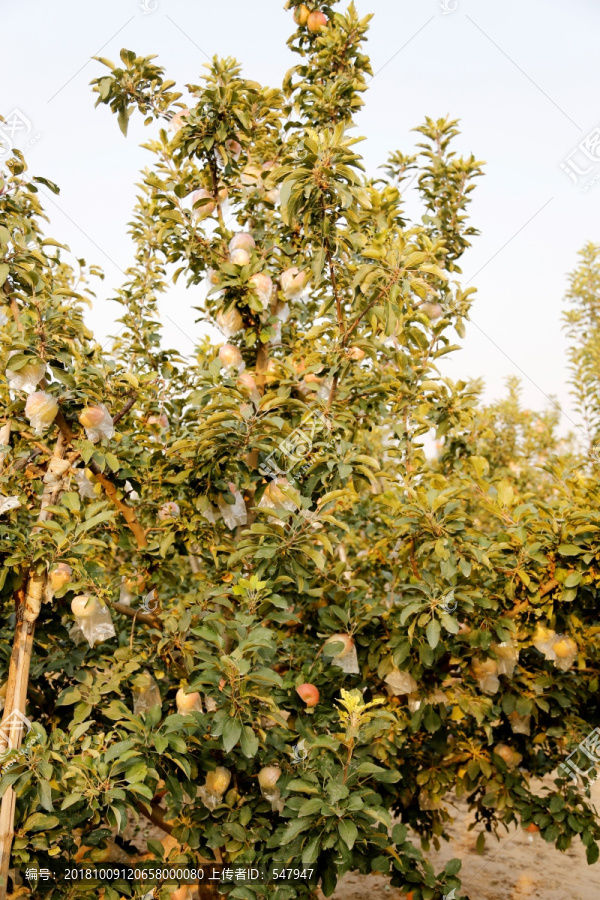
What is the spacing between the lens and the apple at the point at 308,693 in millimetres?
1984

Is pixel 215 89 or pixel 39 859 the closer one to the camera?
pixel 39 859

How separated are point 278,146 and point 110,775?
237 cm

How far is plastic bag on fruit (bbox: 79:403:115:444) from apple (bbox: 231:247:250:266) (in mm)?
695

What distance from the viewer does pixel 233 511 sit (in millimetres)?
2248

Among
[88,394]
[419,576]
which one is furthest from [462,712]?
[88,394]

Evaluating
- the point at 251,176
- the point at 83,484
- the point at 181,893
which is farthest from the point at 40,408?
the point at 181,893

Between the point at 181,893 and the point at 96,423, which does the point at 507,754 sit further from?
the point at 96,423

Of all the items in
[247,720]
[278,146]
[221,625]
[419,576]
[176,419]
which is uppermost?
[278,146]

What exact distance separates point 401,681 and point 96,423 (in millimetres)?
1180

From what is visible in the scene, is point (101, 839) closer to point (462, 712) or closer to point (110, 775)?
point (110, 775)

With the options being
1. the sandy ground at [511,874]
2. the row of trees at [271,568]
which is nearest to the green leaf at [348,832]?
the row of trees at [271,568]

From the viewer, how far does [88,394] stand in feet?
6.43

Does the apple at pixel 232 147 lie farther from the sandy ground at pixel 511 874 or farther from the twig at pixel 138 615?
the sandy ground at pixel 511 874

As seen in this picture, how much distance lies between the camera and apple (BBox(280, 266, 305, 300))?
239 cm
